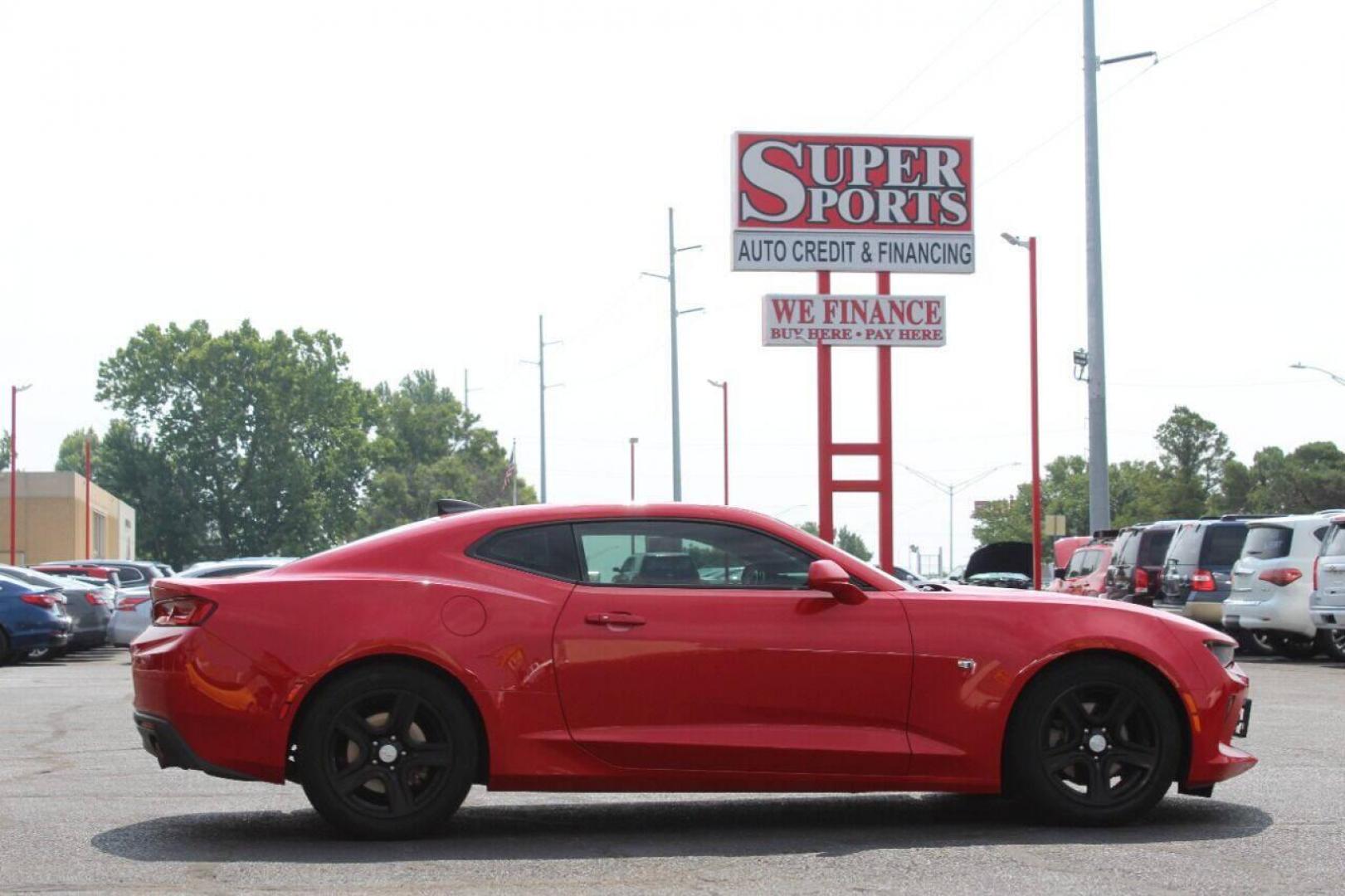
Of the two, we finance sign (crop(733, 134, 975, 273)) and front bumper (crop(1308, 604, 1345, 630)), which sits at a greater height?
we finance sign (crop(733, 134, 975, 273))

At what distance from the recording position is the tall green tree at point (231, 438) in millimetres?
102500

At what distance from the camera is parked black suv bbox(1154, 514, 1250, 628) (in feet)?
76.2

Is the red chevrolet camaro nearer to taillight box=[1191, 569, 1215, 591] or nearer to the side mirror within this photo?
the side mirror

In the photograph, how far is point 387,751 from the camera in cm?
736

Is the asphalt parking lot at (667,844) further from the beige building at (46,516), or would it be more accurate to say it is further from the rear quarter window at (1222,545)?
the beige building at (46,516)

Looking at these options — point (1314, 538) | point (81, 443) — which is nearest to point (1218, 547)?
point (1314, 538)

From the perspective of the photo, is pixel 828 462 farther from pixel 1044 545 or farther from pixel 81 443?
pixel 81 443

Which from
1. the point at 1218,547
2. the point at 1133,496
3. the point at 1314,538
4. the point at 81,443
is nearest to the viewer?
the point at 1314,538

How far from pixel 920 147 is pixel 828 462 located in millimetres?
5700

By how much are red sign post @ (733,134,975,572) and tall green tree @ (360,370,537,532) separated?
90.9 metres

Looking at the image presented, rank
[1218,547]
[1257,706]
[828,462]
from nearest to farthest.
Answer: [1257,706], [1218,547], [828,462]

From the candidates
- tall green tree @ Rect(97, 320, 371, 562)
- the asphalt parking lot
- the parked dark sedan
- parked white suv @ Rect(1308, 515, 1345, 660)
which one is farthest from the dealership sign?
tall green tree @ Rect(97, 320, 371, 562)

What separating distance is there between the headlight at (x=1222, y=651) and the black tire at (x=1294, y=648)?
15.1 metres

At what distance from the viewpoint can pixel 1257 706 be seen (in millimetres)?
14547
